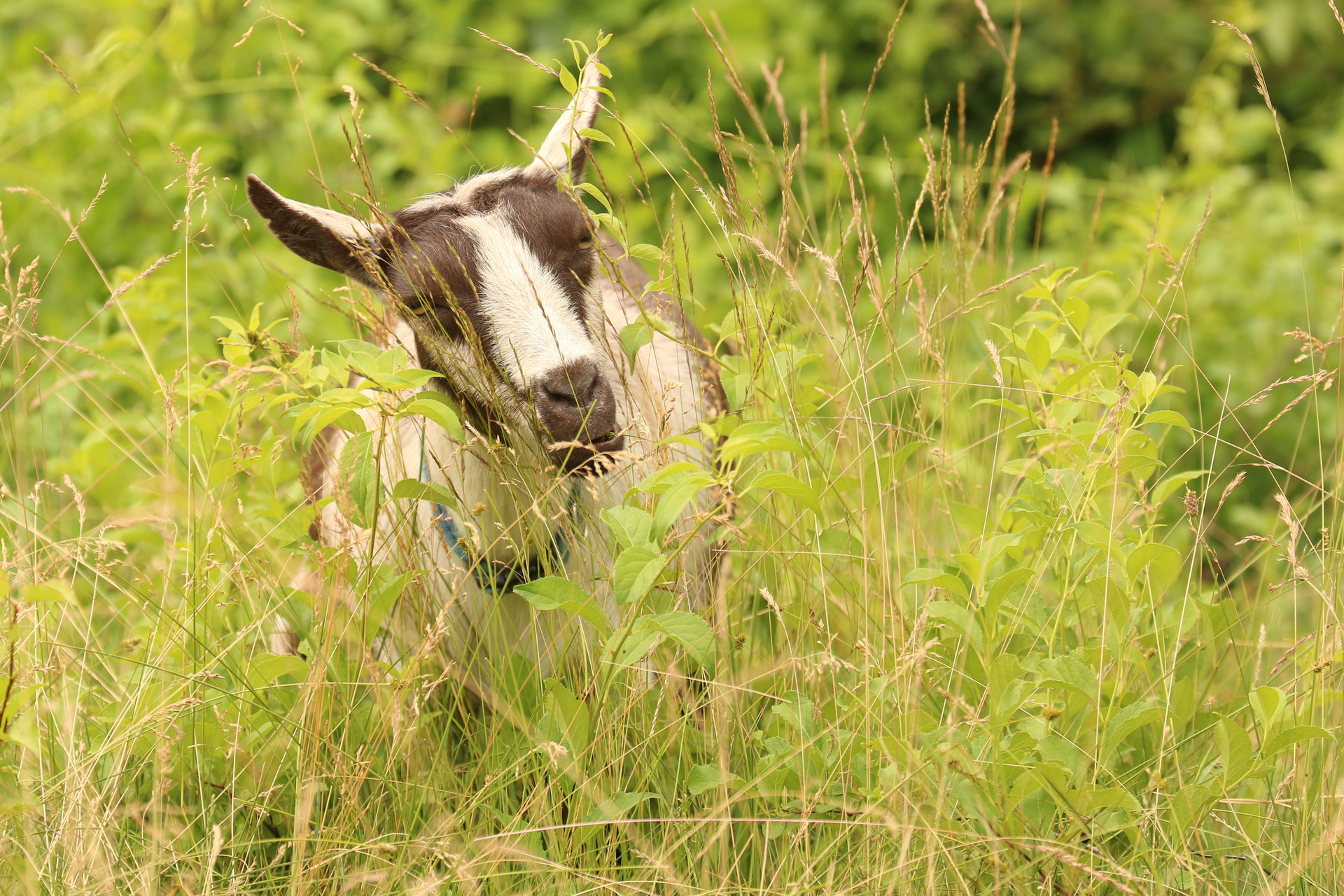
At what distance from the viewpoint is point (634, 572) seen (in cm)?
197

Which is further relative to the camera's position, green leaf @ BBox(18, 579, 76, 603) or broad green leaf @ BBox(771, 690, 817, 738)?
broad green leaf @ BBox(771, 690, 817, 738)

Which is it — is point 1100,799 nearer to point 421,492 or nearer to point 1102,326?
point 1102,326

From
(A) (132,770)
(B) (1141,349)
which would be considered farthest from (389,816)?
(B) (1141,349)

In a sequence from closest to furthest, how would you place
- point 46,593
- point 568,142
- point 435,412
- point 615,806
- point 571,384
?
1. point 46,593
2. point 435,412
3. point 615,806
4. point 571,384
5. point 568,142

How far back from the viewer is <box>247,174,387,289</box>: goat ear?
8.77 feet

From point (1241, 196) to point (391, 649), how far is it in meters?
5.64

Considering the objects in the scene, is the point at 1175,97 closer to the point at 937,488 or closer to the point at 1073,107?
the point at 1073,107

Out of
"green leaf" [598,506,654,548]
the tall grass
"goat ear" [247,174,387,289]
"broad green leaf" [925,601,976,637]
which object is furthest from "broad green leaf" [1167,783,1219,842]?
"goat ear" [247,174,387,289]

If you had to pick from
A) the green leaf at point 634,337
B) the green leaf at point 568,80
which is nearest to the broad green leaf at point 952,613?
the green leaf at point 634,337

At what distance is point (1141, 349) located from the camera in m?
4.90

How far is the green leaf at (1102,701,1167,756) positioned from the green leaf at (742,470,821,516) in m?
0.65

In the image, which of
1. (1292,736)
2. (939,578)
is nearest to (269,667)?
(939,578)

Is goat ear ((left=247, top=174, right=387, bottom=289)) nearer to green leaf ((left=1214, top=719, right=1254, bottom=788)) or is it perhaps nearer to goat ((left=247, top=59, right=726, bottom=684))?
goat ((left=247, top=59, right=726, bottom=684))

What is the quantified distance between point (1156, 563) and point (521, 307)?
1.44 meters
